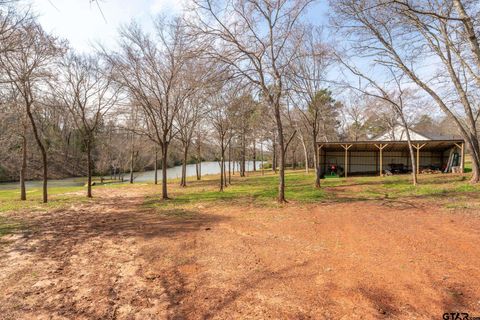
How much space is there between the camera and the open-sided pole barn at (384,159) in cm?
2253

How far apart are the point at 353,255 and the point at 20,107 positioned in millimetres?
15843

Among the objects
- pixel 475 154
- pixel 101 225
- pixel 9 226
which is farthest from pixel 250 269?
pixel 475 154

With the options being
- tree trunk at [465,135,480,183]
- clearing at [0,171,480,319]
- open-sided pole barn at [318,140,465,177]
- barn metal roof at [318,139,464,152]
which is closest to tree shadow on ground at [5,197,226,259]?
clearing at [0,171,480,319]

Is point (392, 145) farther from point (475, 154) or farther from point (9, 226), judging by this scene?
point (9, 226)

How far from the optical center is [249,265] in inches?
189

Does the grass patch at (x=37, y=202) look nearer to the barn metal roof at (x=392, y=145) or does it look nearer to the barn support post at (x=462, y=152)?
the barn metal roof at (x=392, y=145)

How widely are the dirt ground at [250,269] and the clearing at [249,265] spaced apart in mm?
22

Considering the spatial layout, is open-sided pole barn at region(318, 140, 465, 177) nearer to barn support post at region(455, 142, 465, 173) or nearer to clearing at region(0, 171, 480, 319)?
barn support post at region(455, 142, 465, 173)

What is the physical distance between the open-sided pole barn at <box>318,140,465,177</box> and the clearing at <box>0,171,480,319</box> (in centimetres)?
1528

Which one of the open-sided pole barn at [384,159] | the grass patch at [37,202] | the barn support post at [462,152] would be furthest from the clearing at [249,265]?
the open-sided pole barn at [384,159]

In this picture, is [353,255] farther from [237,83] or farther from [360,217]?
[237,83]

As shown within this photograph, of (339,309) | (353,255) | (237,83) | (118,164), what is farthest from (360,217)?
(118,164)

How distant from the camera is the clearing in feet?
11.2

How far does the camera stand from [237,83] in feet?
35.7
